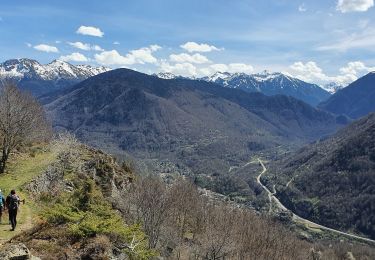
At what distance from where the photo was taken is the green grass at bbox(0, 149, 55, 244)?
35206 mm

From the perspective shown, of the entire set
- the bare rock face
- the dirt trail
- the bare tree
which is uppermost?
the bare tree

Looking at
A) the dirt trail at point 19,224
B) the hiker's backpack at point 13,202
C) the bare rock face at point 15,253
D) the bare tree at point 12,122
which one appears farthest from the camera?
the bare tree at point 12,122

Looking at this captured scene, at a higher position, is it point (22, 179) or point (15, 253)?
point (15, 253)

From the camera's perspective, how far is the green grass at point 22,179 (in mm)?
35206

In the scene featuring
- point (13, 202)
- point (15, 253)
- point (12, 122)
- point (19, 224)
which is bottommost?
point (19, 224)

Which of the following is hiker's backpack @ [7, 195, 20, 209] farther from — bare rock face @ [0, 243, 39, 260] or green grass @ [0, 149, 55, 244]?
bare rock face @ [0, 243, 39, 260]

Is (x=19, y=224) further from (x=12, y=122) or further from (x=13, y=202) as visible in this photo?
(x=12, y=122)

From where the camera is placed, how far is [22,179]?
4828 cm

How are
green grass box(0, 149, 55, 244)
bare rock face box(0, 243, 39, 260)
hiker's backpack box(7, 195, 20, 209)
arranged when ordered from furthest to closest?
green grass box(0, 149, 55, 244) < hiker's backpack box(7, 195, 20, 209) < bare rock face box(0, 243, 39, 260)

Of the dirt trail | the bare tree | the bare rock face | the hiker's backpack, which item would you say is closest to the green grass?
the dirt trail

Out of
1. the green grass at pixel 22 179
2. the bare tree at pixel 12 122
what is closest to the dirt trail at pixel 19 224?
the green grass at pixel 22 179

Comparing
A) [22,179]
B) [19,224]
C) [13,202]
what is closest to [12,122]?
[22,179]

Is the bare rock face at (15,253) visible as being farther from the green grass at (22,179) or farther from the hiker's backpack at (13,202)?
the hiker's backpack at (13,202)

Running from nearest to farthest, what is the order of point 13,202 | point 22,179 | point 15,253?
point 15,253, point 13,202, point 22,179
